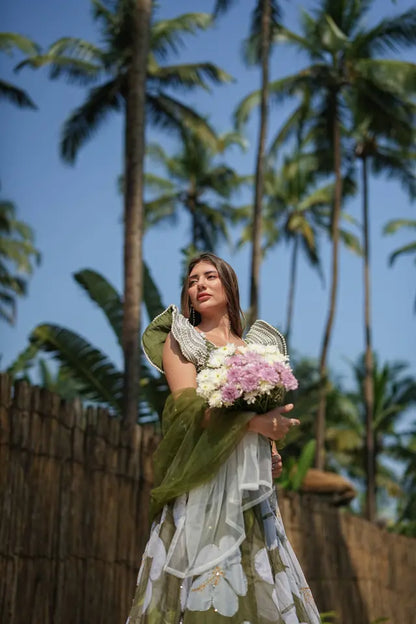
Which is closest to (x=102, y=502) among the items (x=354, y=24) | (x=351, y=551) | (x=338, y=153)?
(x=351, y=551)

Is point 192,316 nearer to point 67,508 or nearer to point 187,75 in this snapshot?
point 67,508

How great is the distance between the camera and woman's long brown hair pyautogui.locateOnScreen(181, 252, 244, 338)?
3.60 metres

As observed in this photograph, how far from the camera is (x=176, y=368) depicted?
3.34m

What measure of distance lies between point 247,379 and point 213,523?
49 centimetres

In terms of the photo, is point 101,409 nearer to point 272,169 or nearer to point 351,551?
point 351,551

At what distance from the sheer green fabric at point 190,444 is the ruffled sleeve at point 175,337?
0.17 m

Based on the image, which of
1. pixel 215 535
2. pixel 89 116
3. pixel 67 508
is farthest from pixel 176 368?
pixel 89 116

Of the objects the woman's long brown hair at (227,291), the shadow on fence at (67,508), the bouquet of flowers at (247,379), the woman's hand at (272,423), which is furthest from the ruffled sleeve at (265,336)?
the shadow on fence at (67,508)

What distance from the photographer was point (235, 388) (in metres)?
3.02

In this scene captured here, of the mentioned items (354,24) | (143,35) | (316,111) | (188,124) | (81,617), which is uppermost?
(354,24)

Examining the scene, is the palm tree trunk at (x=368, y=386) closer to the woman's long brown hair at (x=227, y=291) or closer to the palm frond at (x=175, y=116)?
the palm frond at (x=175, y=116)

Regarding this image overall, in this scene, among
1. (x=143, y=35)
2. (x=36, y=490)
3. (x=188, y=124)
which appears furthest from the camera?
(x=188, y=124)

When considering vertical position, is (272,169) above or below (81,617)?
above

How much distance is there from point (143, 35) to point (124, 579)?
8.78m
